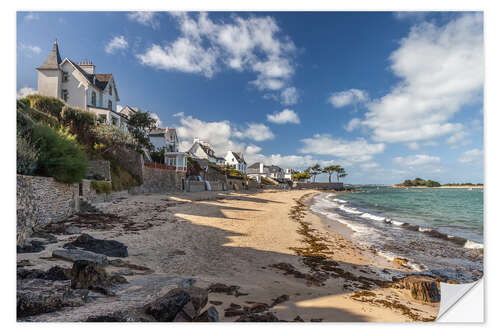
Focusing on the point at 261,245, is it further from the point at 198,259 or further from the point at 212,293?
the point at 212,293

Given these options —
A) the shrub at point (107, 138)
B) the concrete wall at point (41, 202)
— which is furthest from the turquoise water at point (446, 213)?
the shrub at point (107, 138)

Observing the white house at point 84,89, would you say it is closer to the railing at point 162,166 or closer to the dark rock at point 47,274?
the railing at point 162,166

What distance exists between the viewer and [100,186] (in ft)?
37.3

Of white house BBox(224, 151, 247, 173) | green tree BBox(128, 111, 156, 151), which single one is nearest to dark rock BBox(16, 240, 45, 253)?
green tree BBox(128, 111, 156, 151)

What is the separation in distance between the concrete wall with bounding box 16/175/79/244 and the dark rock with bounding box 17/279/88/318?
1.68m

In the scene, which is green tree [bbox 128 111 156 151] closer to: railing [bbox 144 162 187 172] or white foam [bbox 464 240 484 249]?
railing [bbox 144 162 187 172]

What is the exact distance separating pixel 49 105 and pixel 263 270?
20.7 m

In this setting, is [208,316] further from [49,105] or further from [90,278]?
[49,105]

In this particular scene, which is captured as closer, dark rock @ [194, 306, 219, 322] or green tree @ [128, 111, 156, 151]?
dark rock @ [194, 306, 219, 322]

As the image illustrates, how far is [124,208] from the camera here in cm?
1055

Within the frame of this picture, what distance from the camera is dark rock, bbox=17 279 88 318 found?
95.5 inches

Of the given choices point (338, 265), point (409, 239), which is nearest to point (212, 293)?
point (338, 265)

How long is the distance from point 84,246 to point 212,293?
3518mm

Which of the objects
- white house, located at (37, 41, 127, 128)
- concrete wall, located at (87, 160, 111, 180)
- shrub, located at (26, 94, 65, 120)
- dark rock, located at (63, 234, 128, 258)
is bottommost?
dark rock, located at (63, 234, 128, 258)
